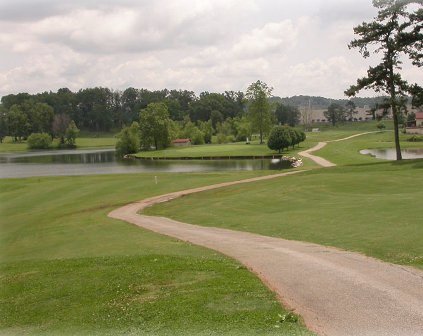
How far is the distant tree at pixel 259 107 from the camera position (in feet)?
388

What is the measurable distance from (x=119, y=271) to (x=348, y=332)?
638cm

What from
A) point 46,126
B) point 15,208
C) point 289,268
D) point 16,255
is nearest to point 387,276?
point 289,268

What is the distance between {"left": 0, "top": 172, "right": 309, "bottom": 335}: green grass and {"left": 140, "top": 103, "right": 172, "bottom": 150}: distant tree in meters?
111

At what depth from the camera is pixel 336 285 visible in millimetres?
10336

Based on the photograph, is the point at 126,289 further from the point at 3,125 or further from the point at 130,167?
the point at 3,125

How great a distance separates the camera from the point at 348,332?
7934 mm

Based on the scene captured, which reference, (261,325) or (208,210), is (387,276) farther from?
(208,210)

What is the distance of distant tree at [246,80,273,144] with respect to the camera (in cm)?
11831

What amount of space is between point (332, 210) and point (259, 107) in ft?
323

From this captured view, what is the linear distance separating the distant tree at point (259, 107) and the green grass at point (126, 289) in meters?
99.8

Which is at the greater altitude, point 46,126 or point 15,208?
point 46,126

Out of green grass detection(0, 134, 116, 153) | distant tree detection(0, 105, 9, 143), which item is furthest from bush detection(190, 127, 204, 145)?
distant tree detection(0, 105, 9, 143)

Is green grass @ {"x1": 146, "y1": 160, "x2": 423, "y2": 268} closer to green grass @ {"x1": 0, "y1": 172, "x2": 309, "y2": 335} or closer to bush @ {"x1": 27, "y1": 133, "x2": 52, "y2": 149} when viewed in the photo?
green grass @ {"x1": 0, "y1": 172, "x2": 309, "y2": 335}

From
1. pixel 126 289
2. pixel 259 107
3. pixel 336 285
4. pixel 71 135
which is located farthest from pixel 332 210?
pixel 71 135
